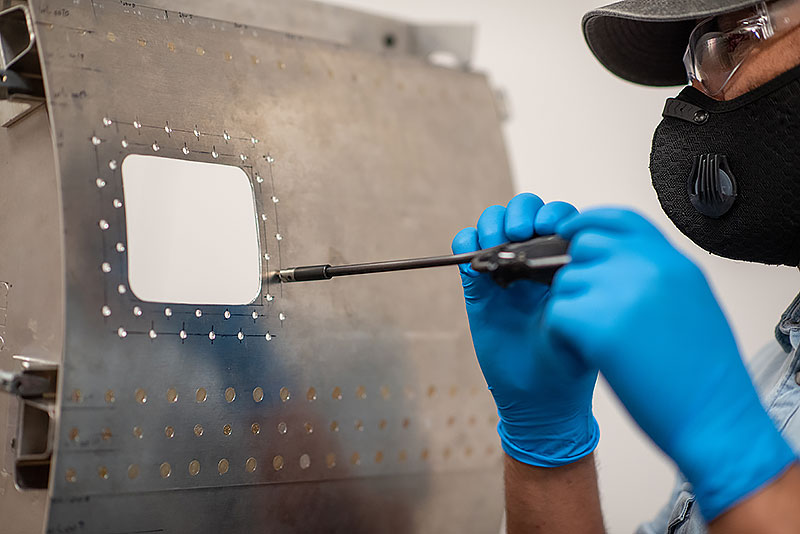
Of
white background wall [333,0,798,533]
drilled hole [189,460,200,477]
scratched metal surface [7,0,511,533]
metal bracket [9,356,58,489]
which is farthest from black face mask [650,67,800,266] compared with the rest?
metal bracket [9,356,58,489]

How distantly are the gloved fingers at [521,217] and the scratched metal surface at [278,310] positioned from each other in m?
0.30

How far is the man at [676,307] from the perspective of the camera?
67 centimetres

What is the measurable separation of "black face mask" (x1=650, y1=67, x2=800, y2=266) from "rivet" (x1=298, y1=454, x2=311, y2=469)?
60cm

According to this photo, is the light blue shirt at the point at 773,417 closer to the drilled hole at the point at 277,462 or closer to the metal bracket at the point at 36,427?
the drilled hole at the point at 277,462

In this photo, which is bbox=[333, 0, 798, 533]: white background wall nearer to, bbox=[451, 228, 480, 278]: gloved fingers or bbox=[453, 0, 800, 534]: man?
bbox=[453, 0, 800, 534]: man

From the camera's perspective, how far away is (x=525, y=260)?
2.42 ft

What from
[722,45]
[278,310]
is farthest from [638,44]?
[278,310]

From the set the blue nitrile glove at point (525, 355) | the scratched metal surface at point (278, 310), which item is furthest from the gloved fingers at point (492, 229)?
the scratched metal surface at point (278, 310)

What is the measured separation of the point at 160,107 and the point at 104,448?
408mm

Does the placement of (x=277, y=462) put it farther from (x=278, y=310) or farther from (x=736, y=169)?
(x=736, y=169)

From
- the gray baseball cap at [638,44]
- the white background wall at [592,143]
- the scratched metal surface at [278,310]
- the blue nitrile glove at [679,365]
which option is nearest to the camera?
the blue nitrile glove at [679,365]

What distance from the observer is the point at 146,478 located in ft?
2.72

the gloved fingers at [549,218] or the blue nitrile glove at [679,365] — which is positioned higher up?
the gloved fingers at [549,218]

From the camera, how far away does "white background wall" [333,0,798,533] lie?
4.88ft
